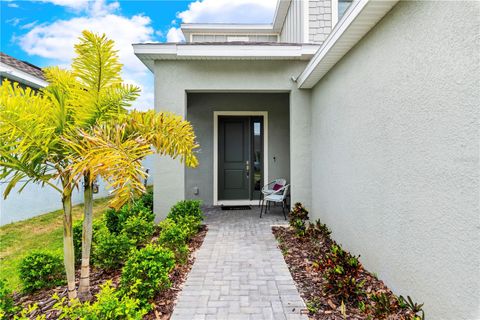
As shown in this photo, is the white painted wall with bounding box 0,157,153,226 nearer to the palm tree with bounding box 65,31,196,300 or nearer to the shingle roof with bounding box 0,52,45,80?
the shingle roof with bounding box 0,52,45,80

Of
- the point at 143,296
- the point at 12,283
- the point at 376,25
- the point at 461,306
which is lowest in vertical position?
the point at 12,283

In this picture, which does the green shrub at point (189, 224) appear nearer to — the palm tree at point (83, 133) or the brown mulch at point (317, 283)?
the brown mulch at point (317, 283)

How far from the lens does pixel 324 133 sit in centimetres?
498

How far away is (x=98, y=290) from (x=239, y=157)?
5420 mm

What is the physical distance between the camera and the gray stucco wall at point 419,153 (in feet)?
5.97

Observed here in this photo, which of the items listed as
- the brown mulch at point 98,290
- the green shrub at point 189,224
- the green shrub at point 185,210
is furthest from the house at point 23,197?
the brown mulch at point 98,290

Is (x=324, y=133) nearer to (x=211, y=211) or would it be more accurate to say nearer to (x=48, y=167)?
(x=211, y=211)

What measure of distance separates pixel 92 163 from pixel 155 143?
0.84m

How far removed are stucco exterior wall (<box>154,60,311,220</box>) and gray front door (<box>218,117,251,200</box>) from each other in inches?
84.3

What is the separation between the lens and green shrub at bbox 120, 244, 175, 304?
2.69 metres

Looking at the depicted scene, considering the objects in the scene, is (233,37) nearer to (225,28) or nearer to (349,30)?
(225,28)

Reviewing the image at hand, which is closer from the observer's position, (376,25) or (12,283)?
(376,25)

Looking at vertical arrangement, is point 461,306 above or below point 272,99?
below

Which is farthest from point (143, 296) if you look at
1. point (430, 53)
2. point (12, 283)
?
point (430, 53)
